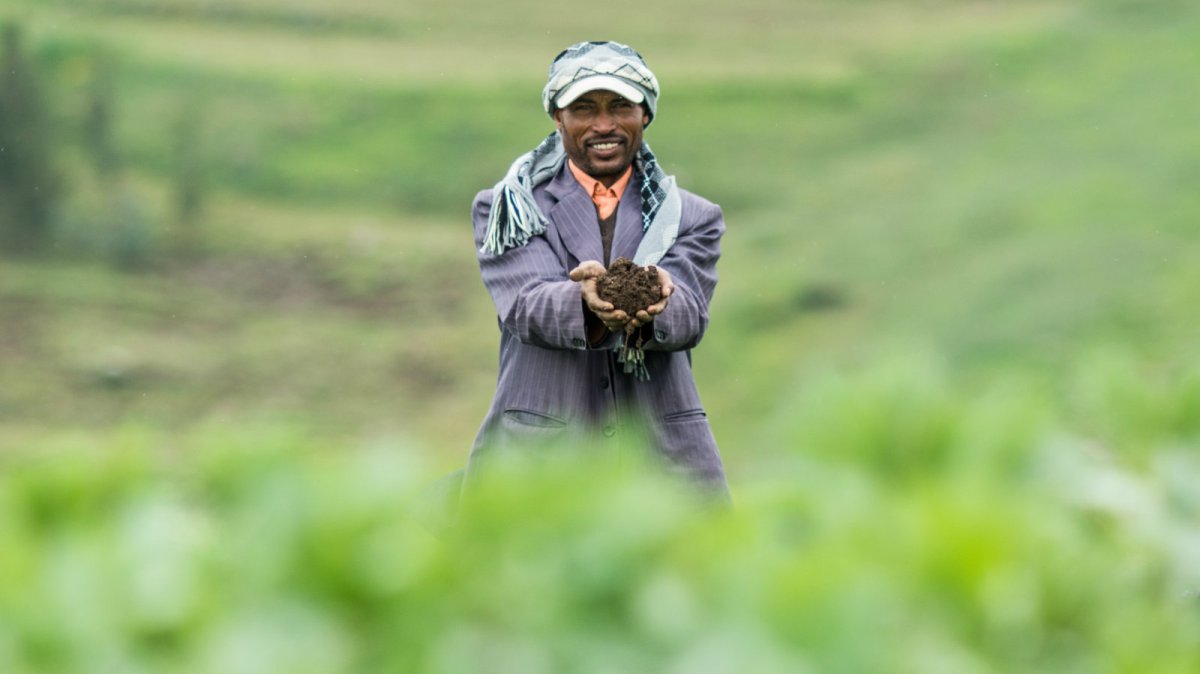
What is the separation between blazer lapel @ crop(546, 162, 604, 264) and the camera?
3.78 meters

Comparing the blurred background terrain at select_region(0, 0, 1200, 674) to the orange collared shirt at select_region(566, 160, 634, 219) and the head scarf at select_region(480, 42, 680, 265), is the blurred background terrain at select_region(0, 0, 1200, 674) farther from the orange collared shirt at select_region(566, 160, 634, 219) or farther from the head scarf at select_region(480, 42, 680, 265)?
the orange collared shirt at select_region(566, 160, 634, 219)

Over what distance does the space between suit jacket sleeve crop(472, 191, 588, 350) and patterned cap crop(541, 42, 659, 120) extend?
26 centimetres

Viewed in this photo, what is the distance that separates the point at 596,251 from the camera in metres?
3.78

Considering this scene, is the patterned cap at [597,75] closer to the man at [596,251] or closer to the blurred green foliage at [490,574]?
the man at [596,251]

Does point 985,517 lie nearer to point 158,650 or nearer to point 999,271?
point 158,650

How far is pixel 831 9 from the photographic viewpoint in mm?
20547

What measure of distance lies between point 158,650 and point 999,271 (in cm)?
1317

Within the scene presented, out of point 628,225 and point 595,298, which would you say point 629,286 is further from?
point 628,225

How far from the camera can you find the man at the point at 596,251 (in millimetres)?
3701

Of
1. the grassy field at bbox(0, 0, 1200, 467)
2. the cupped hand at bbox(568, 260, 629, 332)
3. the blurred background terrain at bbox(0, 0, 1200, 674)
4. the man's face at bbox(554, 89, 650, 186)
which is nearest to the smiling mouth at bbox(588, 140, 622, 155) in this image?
the man's face at bbox(554, 89, 650, 186)

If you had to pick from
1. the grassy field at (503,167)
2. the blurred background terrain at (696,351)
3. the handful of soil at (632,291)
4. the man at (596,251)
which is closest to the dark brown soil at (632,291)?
the handful of soil at (632,291)

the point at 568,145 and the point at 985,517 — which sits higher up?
the point at 568,145

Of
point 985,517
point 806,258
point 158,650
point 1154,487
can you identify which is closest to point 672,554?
point 985,517

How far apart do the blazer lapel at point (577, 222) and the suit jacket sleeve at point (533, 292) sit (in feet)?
0.14
